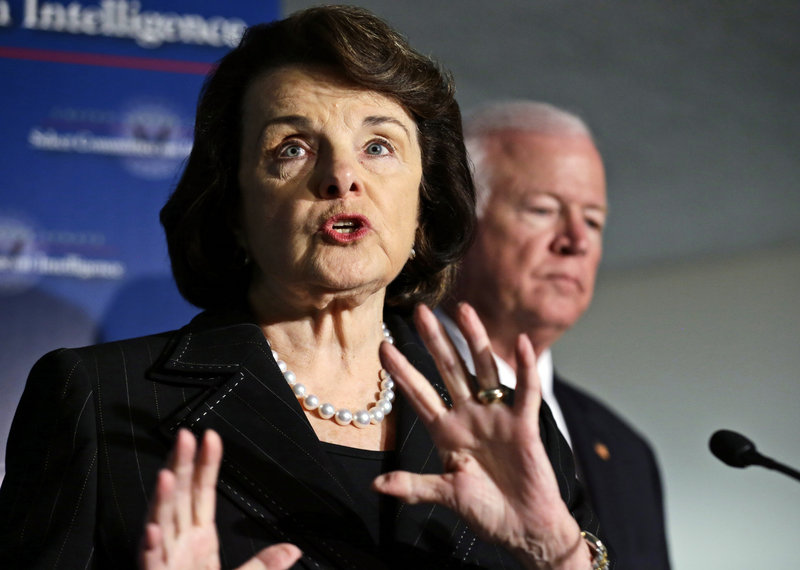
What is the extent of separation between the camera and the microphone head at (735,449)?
1983mm

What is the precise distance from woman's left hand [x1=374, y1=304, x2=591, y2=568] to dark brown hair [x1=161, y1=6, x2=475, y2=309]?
61cm

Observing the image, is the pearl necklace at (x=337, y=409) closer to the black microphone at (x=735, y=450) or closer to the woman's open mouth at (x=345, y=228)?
the woman's open mouth at (x=345, y=228)

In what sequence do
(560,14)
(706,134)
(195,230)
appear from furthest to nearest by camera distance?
(706,134) → (560,14) → (195,230)

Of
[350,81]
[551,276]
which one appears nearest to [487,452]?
[350,81]

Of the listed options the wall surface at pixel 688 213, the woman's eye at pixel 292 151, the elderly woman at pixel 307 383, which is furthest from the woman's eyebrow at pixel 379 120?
the wall surface at pixel 688 213

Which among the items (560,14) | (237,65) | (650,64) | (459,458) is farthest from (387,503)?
(650,64)

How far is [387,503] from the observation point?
5.73 ft

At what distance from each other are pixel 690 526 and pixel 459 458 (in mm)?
5155

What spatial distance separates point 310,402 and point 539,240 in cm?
180

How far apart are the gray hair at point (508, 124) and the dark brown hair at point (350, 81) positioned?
1449mm

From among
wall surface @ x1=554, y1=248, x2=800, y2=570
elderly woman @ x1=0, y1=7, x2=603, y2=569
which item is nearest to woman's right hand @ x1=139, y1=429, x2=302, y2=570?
elderly woman @ x1=0, y1=7, x2=603, y2=569

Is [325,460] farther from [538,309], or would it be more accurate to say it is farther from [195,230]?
[538,309]

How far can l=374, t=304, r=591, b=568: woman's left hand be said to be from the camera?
153 centimetres

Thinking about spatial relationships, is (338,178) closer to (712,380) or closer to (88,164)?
(88,164)
